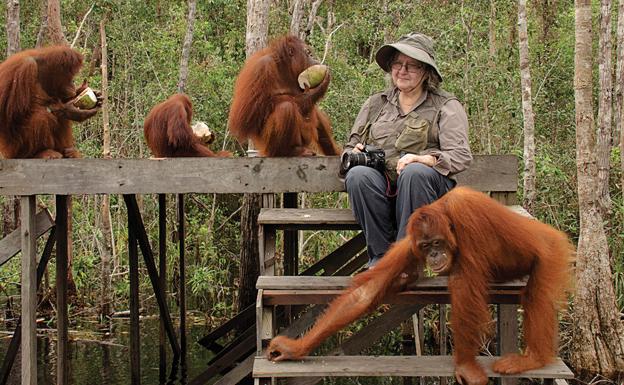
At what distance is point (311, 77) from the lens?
529cm

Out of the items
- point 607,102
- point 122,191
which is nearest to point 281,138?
point 122,191

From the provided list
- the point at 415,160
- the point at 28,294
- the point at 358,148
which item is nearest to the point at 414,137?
the point at 415,160

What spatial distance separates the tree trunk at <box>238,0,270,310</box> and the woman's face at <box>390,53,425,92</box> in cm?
335

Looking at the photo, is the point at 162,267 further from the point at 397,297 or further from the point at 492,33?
the point at 492,33

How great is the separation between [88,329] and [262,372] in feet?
18.4

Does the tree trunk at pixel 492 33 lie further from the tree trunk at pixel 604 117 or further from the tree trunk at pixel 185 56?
Answer: the tree trunk at pixel 185 56

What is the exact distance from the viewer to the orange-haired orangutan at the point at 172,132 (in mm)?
5828

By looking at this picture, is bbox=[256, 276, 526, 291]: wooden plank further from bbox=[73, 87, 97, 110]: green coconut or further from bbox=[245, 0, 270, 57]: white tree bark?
bbox=[245, 0, 270, 57]: white tree bark

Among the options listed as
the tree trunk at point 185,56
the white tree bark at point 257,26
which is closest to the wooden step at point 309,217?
the white tree bark at point 257,26

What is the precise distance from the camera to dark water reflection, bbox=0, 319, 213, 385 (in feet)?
24.3

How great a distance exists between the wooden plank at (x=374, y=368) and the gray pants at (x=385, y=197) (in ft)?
2.01

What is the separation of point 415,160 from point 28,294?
8.59 feet

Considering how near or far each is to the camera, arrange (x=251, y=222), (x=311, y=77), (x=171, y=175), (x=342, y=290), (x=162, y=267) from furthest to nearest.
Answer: (x=251, y=222), (x=162, y=267), (x=311, y=77), (x=171, y=175), (x=342, y=290)

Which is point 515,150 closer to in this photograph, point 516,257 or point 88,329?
point 88,329
